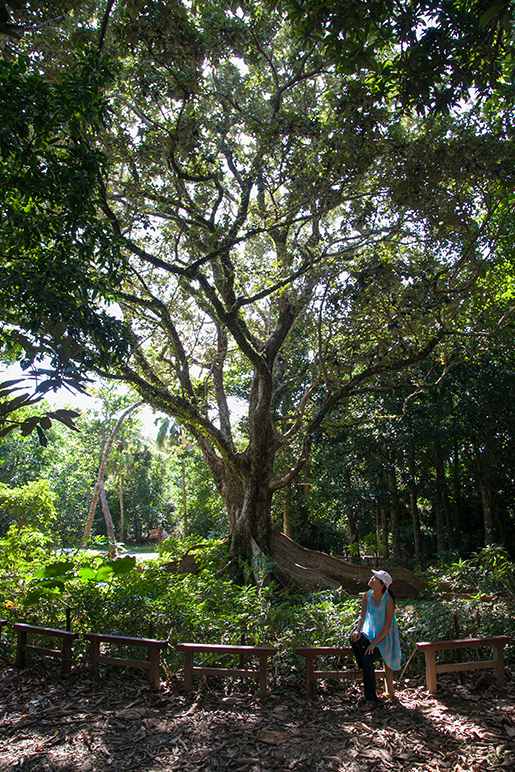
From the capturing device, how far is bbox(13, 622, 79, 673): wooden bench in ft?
16.0

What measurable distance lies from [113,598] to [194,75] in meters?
6.82

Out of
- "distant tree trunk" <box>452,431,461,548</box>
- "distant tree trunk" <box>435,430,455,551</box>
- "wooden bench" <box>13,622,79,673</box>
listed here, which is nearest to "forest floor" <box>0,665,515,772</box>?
"wooden bench" <box>13,622,79,673</box>

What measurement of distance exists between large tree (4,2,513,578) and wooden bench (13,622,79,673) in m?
2.82

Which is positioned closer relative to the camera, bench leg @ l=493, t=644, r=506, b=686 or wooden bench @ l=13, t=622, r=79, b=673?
bench leg @ l=493, t=644, r=506, b=686

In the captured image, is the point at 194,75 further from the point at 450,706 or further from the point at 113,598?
the point at 450,706

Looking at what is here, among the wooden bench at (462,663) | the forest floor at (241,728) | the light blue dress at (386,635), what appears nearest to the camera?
the forest floor at (241,728)

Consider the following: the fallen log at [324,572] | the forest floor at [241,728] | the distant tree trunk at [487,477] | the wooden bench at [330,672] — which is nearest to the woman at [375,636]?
the wooden bench at [330,672]

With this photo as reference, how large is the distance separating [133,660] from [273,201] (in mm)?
6891

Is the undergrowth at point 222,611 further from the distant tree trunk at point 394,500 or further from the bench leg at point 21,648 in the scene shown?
the distant tree trunk at point 394,500

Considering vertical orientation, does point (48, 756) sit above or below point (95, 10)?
below

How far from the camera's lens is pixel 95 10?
23.5 feet

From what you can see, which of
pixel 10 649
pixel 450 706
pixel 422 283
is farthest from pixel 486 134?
pixel 10 649

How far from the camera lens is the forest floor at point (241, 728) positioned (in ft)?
11.0

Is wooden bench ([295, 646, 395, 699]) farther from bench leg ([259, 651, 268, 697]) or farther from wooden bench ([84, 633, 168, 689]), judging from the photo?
wooden bench ([84, 633, 168, 689])
